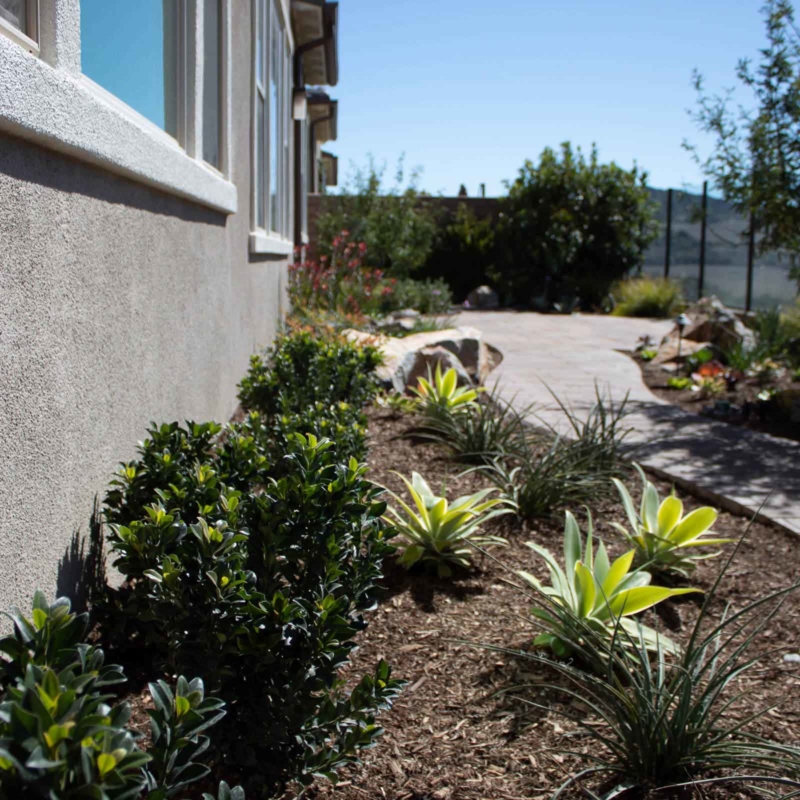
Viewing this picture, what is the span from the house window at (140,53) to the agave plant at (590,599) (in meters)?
2.30

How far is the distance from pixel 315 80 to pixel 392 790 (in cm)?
1479

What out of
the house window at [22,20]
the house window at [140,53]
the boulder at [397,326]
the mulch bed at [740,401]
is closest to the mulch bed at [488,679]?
the house window at [22,20]

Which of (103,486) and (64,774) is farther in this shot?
(103,486)

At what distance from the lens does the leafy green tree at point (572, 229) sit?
2067 centimetres

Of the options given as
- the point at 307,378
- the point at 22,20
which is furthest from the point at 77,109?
the point at 307,378

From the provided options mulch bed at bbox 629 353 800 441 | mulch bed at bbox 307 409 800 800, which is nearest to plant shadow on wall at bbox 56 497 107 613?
mulch bed at bbox 307 409 800 800

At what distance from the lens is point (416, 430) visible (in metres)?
6.27

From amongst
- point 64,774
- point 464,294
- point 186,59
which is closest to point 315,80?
Answer: point 464,294

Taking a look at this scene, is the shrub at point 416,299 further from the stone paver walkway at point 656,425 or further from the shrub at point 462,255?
the shrub at point 462,255

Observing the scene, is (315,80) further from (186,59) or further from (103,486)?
(103,486)

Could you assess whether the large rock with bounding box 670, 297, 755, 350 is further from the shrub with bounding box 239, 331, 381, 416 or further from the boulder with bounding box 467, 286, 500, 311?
the boulder with bounding box 467, 286, 500, 311

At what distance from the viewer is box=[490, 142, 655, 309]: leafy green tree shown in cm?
2067

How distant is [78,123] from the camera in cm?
224

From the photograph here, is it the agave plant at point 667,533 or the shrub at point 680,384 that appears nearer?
the agave plant at point 667,533
